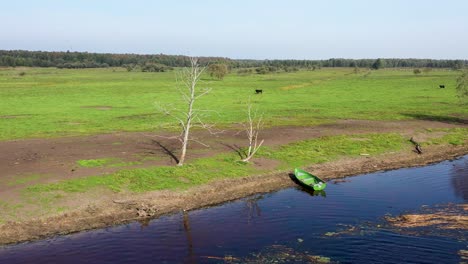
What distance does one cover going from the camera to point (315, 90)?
332 ft

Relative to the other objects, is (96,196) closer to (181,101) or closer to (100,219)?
(100,219)

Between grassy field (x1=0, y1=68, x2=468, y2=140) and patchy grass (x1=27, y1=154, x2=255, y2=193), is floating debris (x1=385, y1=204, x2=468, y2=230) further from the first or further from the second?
grassy field (x1=0, y1=68, x2=468, y2=140)

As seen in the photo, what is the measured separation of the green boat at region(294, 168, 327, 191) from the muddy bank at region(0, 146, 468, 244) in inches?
43.8

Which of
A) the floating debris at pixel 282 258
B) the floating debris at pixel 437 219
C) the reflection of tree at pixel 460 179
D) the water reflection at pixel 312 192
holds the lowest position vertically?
the water reflection at pixel 312 192

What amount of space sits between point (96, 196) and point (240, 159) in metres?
13.1

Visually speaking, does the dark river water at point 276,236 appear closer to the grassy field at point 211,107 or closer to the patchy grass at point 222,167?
the patchy grass at point 222,167

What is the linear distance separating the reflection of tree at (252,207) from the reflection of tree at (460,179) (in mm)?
13688

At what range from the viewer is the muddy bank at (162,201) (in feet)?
83.1

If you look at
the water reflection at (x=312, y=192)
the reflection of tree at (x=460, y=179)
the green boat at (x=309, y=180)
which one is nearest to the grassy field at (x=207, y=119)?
the green boat at (x=309, y=180)

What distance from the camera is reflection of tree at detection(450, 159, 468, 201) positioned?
3250 centimetres

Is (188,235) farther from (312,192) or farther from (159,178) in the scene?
(312,192)

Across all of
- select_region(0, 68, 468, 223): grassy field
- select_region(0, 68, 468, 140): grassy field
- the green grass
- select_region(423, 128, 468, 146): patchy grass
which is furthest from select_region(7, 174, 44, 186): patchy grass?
select_region(423, 128, 468, 146): patchy grass

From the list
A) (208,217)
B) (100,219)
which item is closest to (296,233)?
(208,217)

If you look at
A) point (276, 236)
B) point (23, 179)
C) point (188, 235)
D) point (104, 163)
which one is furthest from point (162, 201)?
→ point (23, 179)
